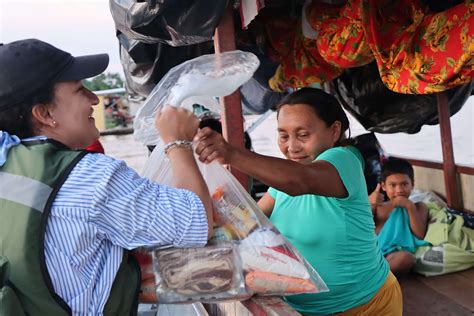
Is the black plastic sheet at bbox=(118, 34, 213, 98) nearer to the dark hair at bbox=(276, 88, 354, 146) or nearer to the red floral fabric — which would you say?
the red floral fabric

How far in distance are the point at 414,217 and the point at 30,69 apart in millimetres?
2778

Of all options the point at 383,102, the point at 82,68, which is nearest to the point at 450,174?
the point at 383,102

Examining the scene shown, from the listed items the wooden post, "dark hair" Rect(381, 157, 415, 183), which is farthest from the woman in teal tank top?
the wooden post

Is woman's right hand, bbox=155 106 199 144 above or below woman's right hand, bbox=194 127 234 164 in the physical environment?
above

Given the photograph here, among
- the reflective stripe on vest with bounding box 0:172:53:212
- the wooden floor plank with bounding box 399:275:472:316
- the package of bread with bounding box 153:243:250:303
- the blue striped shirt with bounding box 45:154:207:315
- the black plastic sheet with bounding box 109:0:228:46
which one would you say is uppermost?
the black plastic sheet with bounding box 109:0:228:46

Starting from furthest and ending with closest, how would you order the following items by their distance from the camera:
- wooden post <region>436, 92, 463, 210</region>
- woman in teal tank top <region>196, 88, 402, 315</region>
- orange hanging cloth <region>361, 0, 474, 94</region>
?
wooden post <region>436, 92, 463, 210</region> → orange hanging cloth <region>361, 0, 474, 94</region> → woman in teal tank top <region>196, 88, 402, 315</region>

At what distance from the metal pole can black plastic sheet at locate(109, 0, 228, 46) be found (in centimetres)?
6

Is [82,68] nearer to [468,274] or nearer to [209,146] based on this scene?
[209,146]

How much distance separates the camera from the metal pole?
6.40 feet

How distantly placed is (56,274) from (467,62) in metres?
1.57

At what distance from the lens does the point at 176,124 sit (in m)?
1.24

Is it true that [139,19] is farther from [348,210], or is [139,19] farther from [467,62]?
[467,62]

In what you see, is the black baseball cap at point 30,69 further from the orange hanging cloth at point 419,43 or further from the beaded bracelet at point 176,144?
the orange hanging cloth at point 419,43

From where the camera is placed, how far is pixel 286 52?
3.22m
